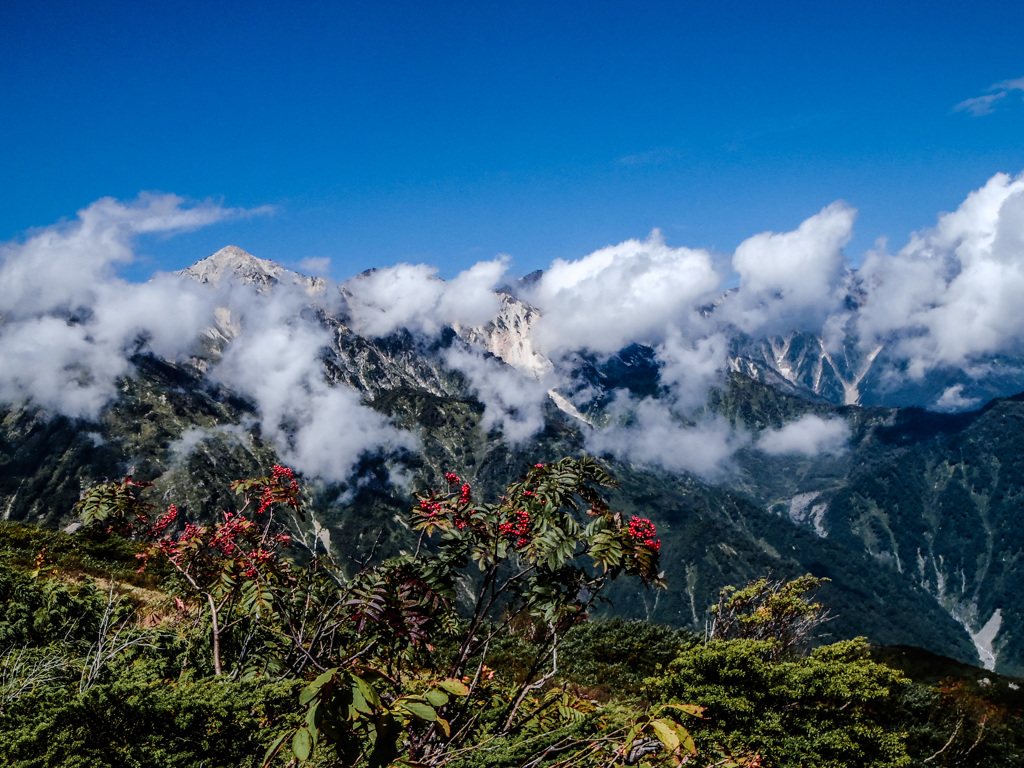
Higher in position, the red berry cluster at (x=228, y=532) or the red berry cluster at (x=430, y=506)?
the red berry cluster at (x=430, y=506)

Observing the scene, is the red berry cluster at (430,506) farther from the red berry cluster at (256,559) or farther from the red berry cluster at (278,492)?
the red berry cluster at (278,492)

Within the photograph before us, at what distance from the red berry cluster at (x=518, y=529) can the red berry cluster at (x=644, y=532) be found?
146 cm

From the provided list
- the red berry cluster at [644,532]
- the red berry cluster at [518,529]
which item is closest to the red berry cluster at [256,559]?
the red berry cluster at [518,529]

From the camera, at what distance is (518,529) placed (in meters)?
8.03

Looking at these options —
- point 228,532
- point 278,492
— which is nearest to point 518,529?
point 278,492

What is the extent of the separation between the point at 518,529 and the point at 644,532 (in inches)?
74.3

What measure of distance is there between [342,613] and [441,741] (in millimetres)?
2581

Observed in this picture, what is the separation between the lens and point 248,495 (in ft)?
35.1

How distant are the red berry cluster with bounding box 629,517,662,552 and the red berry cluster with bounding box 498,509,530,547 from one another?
1457 mm

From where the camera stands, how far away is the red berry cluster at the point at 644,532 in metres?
7.88

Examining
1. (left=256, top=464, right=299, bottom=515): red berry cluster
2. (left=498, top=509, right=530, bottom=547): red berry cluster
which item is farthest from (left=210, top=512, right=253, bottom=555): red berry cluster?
(left=498, top=509, right=530, bottom=547): red berry cluster

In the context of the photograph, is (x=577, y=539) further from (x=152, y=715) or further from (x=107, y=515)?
(x=107, y=515)

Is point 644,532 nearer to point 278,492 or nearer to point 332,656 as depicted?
point 332,656

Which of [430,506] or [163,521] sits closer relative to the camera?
[430,506]
